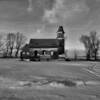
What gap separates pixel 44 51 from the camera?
58281mm

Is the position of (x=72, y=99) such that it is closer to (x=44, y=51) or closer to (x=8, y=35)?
(x=44, y=51)

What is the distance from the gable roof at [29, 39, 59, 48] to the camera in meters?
59.8

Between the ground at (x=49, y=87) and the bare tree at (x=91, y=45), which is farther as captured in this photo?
the bare tree at (x=91, y=45)

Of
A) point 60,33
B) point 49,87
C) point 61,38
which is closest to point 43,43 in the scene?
point 61,38

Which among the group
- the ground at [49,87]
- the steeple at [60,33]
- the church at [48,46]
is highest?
the steeple at [60,33]

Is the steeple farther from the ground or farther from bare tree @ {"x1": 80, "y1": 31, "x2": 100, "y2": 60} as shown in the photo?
the ground

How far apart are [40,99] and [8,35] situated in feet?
251

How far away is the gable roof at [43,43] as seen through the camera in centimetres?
5975

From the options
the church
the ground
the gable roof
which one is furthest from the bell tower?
the ground

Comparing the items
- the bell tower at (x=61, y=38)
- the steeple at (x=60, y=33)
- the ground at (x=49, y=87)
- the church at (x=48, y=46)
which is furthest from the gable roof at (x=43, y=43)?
the ground at (x=49, y=87)

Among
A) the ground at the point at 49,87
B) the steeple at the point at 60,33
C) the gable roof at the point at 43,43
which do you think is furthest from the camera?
the steeple at the point at 60,33

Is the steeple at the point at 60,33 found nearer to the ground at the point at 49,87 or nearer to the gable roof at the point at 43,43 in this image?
→ the gable roof at the point at 43,43

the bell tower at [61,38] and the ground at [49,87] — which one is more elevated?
the bell tower at [61,38]

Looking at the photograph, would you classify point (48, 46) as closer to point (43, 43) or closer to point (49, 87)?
point (43, 43)
